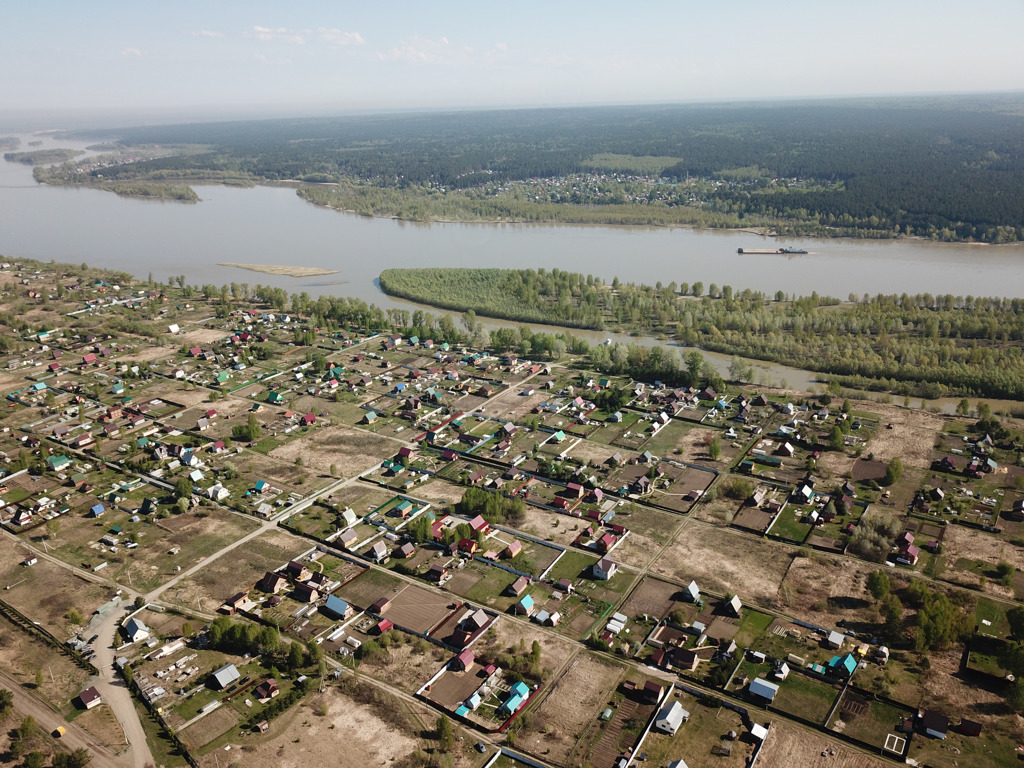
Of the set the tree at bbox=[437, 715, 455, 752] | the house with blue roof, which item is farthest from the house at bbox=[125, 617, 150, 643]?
the house with blue roof

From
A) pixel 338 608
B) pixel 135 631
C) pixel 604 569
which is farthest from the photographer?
pixel 604 569

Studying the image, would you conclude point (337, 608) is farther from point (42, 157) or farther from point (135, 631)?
point (42, 157)

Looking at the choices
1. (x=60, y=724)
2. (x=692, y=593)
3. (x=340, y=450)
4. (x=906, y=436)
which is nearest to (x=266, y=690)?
(x=60, y=724)

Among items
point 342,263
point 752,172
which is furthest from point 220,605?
point 752,172

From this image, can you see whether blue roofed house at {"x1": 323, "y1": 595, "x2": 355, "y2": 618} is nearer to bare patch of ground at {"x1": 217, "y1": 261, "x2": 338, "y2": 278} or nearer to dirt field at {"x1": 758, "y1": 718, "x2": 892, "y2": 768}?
dirt field at {"x1": 758, "y1": 718, "x2": 892, "y2": 768}

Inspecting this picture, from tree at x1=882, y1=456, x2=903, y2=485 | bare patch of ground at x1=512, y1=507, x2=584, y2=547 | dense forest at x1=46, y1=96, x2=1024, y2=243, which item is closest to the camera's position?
bare patch of ground at x1=512, y1=507, x2=584, y2=547

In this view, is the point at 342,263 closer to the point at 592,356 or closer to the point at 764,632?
the point at 592,356
